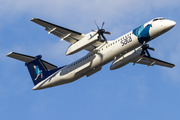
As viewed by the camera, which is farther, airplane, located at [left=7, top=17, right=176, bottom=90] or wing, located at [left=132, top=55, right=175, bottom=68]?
wing, located at [left=132, top=55, right=175, bottom=68]

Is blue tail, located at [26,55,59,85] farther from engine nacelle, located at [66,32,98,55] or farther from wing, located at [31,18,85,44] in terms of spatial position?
engine nacelle, located at [66,32,98,55]

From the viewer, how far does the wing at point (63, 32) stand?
2753 cm

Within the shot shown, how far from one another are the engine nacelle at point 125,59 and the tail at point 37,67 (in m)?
6.13

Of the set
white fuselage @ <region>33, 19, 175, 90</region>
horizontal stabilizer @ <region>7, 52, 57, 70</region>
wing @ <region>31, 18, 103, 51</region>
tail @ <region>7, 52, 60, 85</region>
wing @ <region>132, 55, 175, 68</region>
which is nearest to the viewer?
white fuselage @ <region>33, 19, 175, 90</region>

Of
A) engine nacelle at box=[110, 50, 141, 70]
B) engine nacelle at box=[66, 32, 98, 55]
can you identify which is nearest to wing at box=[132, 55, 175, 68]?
engine nacelle at box=[110, 50, 141, 70]

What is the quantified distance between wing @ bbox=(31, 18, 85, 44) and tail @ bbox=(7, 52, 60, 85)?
3998mm

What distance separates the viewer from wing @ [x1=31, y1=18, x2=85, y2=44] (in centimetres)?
2753

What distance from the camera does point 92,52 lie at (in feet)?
94.7

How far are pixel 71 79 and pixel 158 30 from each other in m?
9.57

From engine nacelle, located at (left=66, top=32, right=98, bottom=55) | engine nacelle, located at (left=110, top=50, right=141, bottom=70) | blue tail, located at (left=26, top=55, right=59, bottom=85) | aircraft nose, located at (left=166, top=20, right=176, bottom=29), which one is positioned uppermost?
blue tail, located at (left=26, top=55, right=59, bottom=85)

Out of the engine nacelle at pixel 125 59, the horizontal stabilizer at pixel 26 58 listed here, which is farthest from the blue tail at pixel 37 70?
the engine nacelle at pixel 125 59

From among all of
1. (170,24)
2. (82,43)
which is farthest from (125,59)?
(170,24)

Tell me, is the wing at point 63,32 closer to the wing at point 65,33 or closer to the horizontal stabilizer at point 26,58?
the wing at point 65,33

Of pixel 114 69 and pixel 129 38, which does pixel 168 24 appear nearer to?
pixel 129 38
